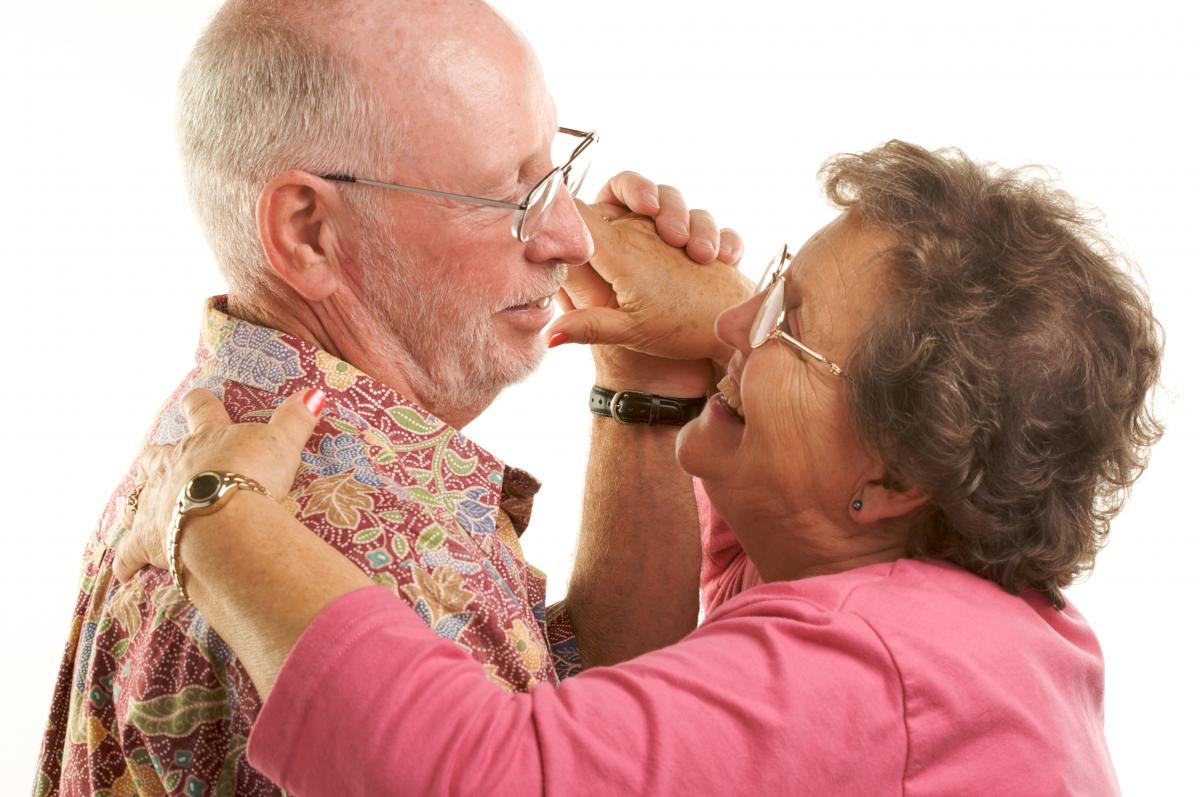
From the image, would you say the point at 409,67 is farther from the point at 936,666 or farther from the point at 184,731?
the point at 936,666

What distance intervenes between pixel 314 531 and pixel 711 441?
0.60 m

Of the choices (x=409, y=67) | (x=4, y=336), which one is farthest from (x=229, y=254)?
(x=4, y=336)

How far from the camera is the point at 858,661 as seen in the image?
1.42 m

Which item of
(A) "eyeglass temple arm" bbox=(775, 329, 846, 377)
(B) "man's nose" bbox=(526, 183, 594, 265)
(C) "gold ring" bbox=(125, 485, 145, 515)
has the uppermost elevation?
(B) "man's nose" bbox=(526, 183, 594, 265)

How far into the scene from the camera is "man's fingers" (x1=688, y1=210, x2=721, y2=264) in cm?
220

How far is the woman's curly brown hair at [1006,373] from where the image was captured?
1610 millimetres

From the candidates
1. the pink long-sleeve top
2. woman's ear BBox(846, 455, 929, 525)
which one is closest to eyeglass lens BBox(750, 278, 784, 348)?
woman's ear BBox(846, 455, 929, 525)

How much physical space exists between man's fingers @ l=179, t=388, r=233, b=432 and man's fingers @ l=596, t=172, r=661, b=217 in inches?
31.5

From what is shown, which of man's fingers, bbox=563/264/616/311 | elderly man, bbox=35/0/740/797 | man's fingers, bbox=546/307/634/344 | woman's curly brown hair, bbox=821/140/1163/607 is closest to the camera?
elderly man, bbox=35/0/740/797

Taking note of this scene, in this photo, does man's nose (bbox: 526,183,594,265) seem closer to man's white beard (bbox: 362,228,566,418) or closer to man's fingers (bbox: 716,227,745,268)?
man's white beard (bbox: 362,228,566,418)

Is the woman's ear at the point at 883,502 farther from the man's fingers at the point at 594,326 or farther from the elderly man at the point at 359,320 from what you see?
the man's fingers at the point at 594,326

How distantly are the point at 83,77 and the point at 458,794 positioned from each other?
2.75m

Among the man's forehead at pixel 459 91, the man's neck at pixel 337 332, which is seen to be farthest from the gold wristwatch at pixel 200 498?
the man's forehead at pixel 459 91

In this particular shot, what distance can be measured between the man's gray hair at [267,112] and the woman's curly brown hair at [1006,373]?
659 millimetres
